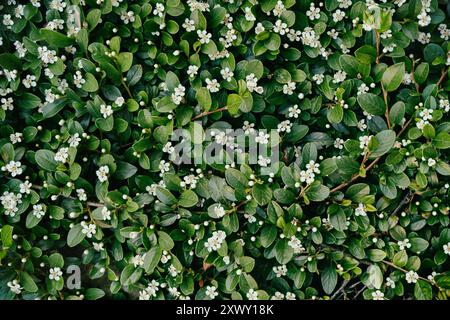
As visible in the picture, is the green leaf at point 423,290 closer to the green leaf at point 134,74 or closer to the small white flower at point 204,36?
the small white flower at point 204,36

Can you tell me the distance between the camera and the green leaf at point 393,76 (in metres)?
1.81

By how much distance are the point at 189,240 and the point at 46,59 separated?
0.85 m

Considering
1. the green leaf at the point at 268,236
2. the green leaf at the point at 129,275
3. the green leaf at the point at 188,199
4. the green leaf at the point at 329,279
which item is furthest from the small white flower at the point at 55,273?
the green leaf at the point at 329,279

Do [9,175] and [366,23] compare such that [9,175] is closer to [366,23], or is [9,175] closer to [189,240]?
[189,240]

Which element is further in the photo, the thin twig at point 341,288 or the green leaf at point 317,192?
the thin twig at point 341,288

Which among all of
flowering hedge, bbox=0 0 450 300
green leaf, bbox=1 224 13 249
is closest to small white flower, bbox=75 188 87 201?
flowering hedge, bbox=0 0 450 300

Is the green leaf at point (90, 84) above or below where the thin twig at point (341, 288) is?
above

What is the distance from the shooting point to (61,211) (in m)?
1.82

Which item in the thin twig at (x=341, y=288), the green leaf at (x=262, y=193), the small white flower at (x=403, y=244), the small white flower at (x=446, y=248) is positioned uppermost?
the green leaf at (x=262, y=193)

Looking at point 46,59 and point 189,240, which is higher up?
point 46,59

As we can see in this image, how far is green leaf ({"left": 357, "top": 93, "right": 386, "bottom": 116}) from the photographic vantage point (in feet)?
5.93

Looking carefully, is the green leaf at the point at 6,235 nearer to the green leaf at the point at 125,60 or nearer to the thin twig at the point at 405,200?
the green leaf at the point at 125,60
